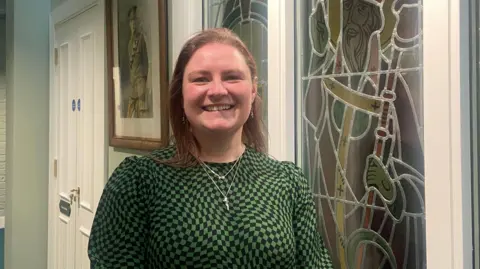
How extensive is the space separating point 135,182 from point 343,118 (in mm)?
573

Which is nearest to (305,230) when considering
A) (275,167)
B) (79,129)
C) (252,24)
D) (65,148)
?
(275,167)

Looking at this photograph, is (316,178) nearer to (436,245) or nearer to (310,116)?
(310,116)

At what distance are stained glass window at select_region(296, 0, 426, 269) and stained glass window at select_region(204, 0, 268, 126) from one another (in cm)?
14

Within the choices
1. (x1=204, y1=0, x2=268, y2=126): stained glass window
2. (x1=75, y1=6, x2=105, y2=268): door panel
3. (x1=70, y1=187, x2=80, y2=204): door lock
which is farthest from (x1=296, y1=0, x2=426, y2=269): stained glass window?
(x1=70, y1=187, x2=80, y2=204): door lock

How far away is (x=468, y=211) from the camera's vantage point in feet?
3.02

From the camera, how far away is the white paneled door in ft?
7.82

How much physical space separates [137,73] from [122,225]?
1198 millimetres

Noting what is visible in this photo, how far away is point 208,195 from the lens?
92cm

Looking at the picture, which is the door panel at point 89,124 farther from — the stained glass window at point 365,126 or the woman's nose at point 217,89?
the woman's nose at point 217,89

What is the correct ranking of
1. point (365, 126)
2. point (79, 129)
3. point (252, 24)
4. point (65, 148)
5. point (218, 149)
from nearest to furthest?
1. point (218, 149)
2. point (365, 126)
3. point (252, 24)
4. point (79, 129)
5. point (65, 148)

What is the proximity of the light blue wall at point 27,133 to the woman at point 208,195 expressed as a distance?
2310mm

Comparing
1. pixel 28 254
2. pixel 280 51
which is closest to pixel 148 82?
pixel 280 51

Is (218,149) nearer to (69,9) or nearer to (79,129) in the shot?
(79,129)

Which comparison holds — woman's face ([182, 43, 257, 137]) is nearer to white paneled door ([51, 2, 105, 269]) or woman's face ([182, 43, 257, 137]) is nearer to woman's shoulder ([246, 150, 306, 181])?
woman's shoulder ([246, 150, 306, 181])
